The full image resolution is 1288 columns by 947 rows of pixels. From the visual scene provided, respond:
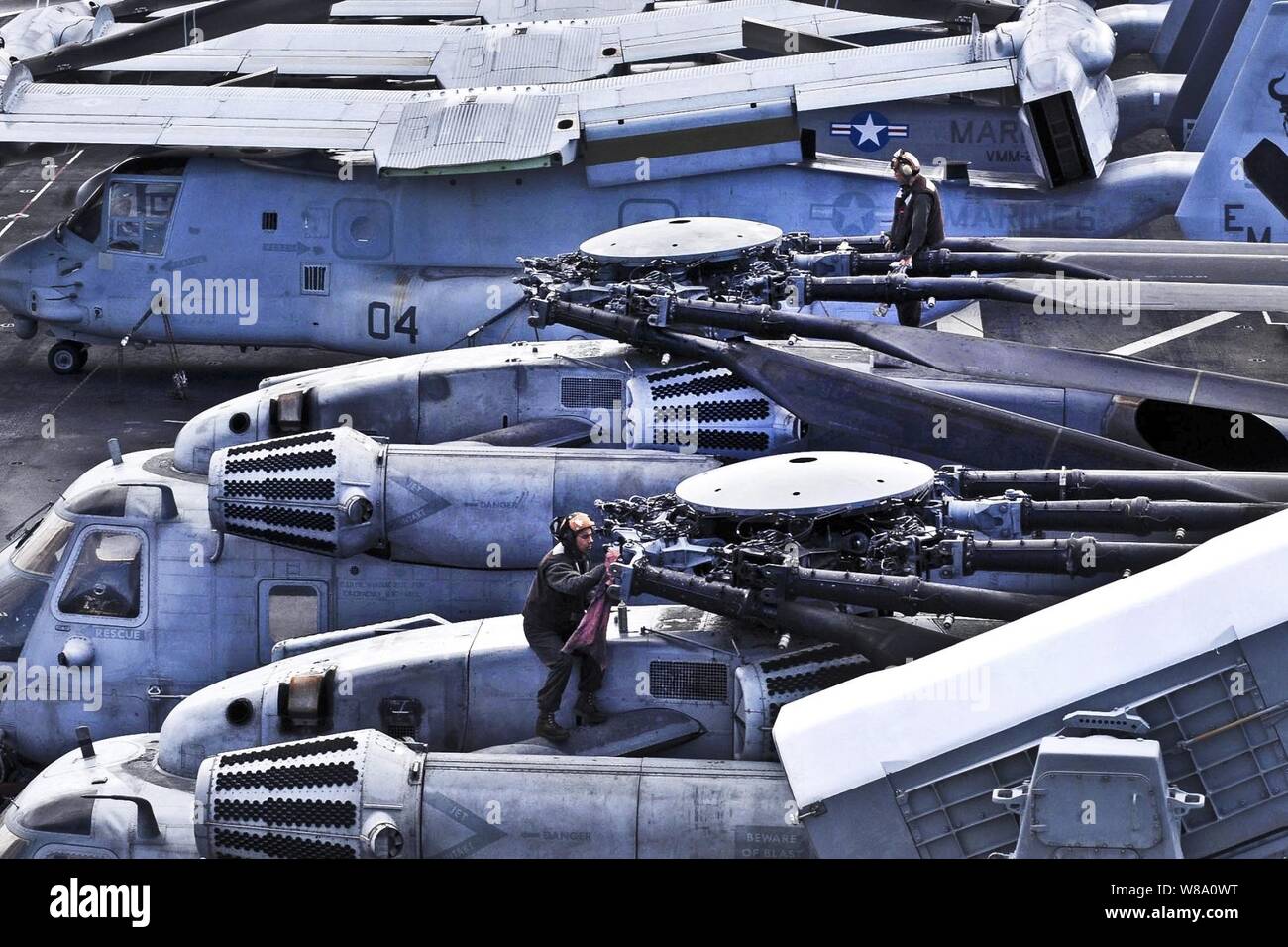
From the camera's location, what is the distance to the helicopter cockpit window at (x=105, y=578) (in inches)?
624

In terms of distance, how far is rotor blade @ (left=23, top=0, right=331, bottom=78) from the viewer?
2798 cm

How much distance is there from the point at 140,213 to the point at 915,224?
12.6 meters

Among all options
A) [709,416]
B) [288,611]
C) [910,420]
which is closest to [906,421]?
[910,420]

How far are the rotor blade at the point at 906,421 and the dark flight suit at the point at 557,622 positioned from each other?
106 inches

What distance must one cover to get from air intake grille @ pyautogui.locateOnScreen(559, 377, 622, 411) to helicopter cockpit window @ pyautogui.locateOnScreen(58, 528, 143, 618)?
4061 mm

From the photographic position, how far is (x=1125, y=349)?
22516 millimetres

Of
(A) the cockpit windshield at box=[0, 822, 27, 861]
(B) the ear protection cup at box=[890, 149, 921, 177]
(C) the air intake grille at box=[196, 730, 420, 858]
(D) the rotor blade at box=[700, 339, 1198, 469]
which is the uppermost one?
(B) the ear protection cup at box=[890, 149, 921, 177]

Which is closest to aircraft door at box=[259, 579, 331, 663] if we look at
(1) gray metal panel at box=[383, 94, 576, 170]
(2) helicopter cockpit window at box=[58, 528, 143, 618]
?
(2) helicopter cockpit window at box=[58, 528, 143, 618]

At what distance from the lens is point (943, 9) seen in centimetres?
3034

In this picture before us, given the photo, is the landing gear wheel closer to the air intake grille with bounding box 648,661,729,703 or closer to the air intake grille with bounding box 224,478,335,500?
the air intake grille with bounding box 224,478,335,500

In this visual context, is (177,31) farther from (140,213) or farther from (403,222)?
(403,222)

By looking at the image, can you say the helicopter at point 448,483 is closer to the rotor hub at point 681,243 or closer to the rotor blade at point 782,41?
the rotor hub at point 681,243

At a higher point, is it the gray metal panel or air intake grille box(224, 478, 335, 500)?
the gray metal panel

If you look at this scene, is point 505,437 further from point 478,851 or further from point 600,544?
point 478,851
